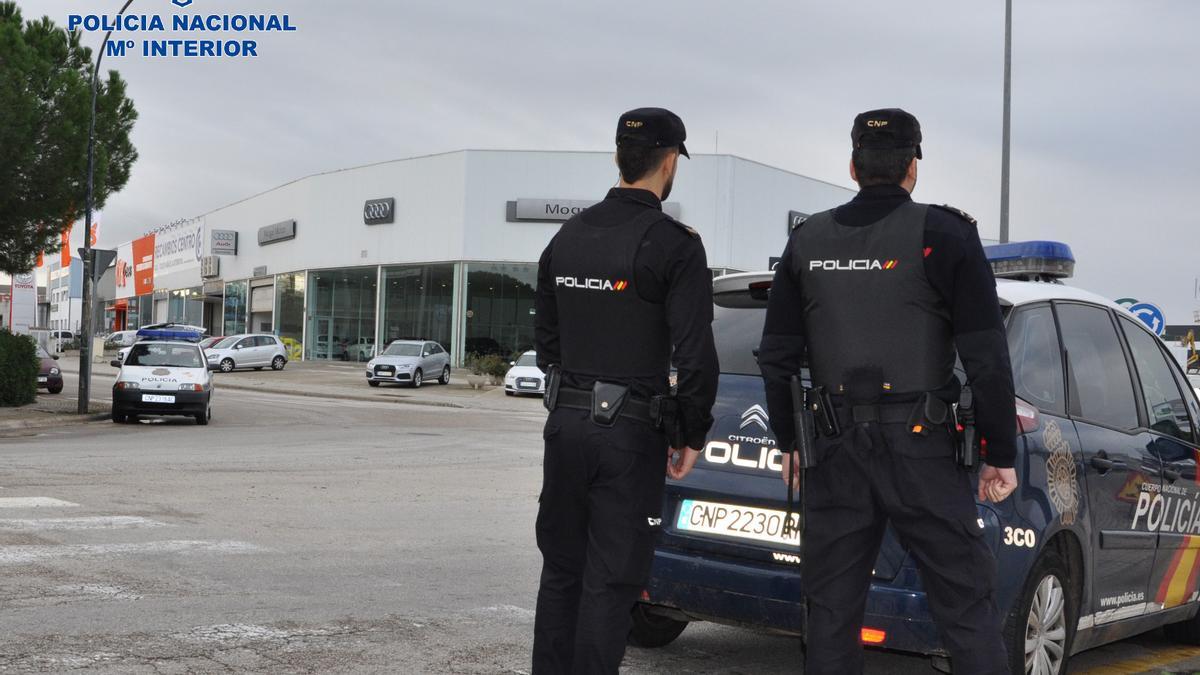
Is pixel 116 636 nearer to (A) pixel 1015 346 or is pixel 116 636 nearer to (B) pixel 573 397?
(B) pixel 573 397

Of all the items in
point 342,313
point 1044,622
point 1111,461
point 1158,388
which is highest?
point 342,313

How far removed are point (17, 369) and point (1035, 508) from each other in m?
22.5

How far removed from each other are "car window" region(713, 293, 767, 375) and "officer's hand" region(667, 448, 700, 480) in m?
1.18

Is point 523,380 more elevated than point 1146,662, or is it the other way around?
point 523,380

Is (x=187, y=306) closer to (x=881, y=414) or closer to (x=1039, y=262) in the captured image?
(x=1039, y=262)

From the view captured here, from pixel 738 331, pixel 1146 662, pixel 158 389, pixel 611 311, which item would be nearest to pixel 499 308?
pixel 158 389

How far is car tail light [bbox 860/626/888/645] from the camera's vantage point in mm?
4105

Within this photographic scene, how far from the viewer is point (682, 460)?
3.65 m

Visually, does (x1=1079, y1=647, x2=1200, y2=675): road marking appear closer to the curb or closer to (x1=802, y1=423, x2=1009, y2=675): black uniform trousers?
(x1=802, y1=423, x2=1009, y2=675): black uniform trousers

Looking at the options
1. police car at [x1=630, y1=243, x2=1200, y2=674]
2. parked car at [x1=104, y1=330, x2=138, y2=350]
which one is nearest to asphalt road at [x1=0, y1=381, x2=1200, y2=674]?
police car at [x1=630, y1=243, x2=1200, y2=674]

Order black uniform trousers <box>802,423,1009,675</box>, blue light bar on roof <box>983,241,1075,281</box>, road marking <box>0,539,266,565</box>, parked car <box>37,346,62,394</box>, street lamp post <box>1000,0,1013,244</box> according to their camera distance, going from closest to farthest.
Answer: black uniform trousers <box>802,423,1009,675</box>
blue light bar on roof <box>983,241,1075,281</box>
road marking <box>0,539,266,565</box>
street lamp post <box>1000,0,1013,244</box>
parked car <box>37,346,62,394</box>

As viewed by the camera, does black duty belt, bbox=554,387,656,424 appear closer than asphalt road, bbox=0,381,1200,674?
Yes

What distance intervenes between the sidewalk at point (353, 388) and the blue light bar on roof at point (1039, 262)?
957 inches

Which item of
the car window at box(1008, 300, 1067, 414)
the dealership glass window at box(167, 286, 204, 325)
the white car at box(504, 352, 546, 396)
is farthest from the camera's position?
the dealership glass window at box(167, 286, 204, 325)
